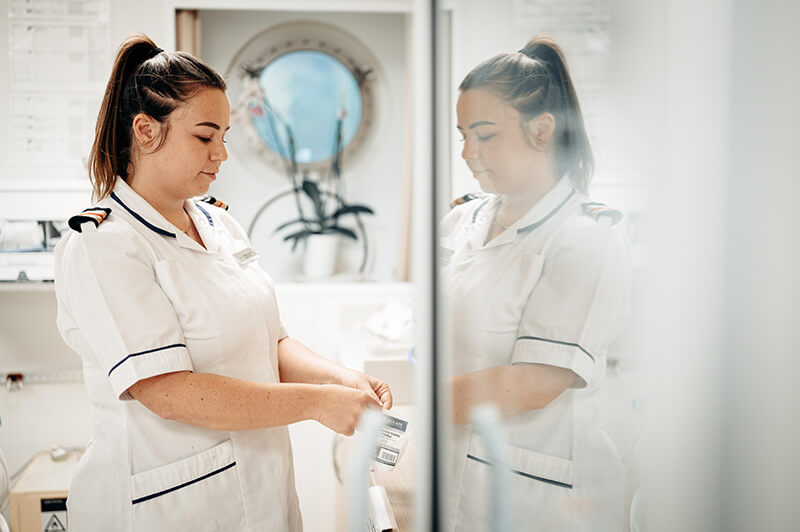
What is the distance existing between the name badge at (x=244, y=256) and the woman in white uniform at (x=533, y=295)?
611mm

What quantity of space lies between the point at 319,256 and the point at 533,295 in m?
1.97

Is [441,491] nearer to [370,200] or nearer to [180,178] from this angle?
[180,178]

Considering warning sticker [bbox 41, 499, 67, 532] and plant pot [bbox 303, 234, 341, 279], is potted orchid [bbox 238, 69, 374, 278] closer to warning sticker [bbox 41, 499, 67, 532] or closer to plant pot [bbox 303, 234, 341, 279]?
plant pot [bbox 303, 234, 341, 279]

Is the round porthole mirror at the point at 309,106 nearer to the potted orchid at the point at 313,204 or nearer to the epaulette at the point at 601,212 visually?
the potted orchid at the point at 313,204

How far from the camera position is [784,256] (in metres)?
0.46

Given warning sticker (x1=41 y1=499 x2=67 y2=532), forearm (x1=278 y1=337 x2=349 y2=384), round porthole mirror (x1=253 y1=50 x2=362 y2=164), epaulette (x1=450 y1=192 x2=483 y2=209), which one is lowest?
warning sticker (x1=41 y1=499 x2=67 y2=532)

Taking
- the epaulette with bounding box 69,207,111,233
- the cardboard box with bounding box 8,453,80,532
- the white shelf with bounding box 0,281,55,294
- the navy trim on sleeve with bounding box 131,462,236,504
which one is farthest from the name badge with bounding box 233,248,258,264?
the cardboard box with bounding box 8,453,80,532

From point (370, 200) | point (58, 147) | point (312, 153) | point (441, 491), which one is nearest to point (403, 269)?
point (370, 200)

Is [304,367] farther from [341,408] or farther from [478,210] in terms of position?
[478,210]

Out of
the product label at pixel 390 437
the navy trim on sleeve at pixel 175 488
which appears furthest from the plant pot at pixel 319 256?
the product label at pixel 390 437

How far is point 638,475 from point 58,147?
2.02 metres

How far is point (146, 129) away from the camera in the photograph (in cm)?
97

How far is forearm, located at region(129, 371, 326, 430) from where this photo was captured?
928 mm

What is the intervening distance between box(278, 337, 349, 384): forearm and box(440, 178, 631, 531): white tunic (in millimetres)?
572
